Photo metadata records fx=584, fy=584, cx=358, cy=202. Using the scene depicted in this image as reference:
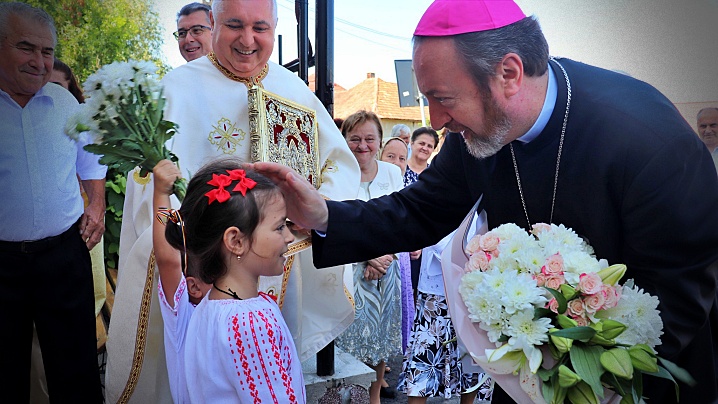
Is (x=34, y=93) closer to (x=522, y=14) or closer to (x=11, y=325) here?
(x=11, y=325)

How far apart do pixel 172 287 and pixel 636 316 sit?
164 cm

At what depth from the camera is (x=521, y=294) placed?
147 centimetres

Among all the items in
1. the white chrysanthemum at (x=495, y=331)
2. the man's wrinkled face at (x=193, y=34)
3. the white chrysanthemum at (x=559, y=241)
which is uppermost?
the man's wrinkled face at (x=193, y=34)

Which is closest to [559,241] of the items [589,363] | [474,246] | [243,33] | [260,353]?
[474,246]

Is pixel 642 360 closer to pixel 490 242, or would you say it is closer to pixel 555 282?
pixel 555 282

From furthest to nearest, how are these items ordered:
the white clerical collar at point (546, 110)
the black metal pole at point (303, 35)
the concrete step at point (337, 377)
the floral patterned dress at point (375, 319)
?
the floral patterned dress at point (375, 319)
the black metal pole at point (303, 35)
the concrete step at point (337, 377)
the white clerical collar at point (546, 110)

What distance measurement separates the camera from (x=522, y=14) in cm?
202

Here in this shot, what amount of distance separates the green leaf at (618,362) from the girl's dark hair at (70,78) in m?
2.13

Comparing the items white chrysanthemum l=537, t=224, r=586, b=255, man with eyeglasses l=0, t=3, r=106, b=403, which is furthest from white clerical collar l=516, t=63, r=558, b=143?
man with eyeglasses l=0, t=3, r=106, b=403

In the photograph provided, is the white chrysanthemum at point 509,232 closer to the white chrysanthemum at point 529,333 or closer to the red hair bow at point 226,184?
the white chrysanthemum at point 529,333

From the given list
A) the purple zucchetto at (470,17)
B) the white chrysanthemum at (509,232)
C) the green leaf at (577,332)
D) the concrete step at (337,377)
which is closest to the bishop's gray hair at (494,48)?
the purple zucchetto at (470,17)

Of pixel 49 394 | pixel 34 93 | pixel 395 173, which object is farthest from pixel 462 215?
pixel 395 173

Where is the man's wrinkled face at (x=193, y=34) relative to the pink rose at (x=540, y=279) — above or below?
above

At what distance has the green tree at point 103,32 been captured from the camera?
2396 millimetres
